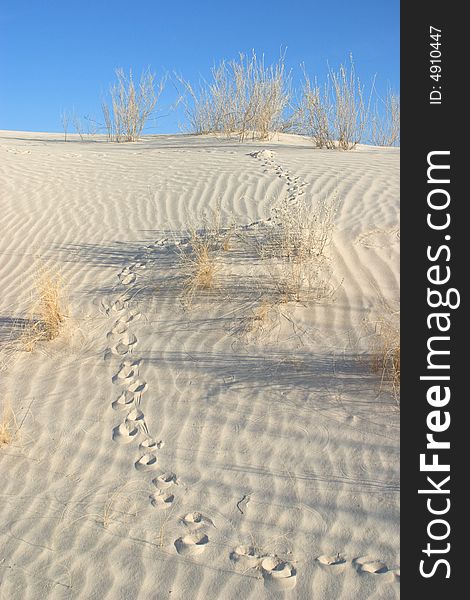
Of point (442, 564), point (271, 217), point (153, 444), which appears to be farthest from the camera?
point (271, 217)

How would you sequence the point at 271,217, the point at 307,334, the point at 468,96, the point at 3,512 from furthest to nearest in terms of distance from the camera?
the point at 271,217 < the point at 307,334 < the point at 468,96 < the point at 3,512

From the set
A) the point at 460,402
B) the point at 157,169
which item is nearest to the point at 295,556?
the point at 460,402

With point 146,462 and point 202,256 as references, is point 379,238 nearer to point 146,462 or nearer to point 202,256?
point 202,256

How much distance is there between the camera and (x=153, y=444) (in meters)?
3.41

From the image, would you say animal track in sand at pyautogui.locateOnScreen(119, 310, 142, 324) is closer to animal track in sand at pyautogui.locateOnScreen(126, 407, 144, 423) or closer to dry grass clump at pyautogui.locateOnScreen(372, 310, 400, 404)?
animal track in sand at pyautogui.locateOnScreen(126, 407, 144, 423)

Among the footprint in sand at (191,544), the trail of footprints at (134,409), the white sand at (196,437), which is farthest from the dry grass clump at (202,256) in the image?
the footprint in sand at (191,544)

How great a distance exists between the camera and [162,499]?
2.97 metres

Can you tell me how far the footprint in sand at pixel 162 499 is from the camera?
2.93 meters

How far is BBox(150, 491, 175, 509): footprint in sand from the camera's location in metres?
2.93

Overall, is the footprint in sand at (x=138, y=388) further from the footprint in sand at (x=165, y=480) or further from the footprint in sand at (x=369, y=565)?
the footprint in sand at (x=369, y=565)

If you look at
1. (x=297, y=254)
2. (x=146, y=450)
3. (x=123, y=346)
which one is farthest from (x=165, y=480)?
(x=297, y=254)

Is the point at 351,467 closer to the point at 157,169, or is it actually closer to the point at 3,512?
the point at 3,512

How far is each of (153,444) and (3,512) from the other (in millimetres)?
825

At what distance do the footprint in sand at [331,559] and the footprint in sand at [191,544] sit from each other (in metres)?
0.49
